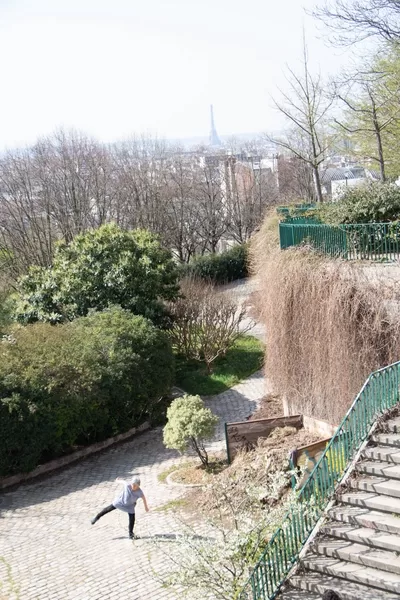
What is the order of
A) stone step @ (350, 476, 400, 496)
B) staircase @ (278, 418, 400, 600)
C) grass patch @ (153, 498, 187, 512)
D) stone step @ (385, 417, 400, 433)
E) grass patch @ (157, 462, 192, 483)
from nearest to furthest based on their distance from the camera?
staircase @ (278, 418, 400, 600) → stone step @ (350, 476, 400, 496) → stone step @ (385, 417, 400, 433) → grass patch @ (153, 498, 187, 512) → grass patch @ (157, 462, 192, 483)

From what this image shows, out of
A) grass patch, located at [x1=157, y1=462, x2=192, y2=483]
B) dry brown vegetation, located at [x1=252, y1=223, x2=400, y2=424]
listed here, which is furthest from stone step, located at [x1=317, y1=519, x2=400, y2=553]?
grass patch, located at [x1=157, y1=462, x2=192, y2=483]

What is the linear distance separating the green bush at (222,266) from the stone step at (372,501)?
2662cm

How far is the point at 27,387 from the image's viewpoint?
53.1ft

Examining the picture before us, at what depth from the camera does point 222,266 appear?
124 ft

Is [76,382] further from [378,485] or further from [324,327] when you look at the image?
[378,485]

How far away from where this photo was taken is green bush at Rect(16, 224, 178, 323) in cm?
2169

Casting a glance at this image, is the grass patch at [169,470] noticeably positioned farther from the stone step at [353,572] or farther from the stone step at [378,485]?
the stone step at [353,572]

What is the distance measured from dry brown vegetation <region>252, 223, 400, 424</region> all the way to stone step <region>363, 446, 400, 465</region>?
3.50 m

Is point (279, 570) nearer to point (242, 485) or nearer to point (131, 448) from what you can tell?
point (242, 485)

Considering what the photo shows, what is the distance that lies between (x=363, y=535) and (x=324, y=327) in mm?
5805

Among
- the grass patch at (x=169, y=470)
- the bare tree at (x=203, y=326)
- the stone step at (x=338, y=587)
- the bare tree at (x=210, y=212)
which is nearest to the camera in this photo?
the stone step at (x=338, y=587)

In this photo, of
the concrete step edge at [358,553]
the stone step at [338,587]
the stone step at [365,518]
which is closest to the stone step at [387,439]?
the stone step at [365,518]

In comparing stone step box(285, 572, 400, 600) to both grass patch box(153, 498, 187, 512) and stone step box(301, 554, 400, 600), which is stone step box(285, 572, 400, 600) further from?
grass patch box(153, 498, 187, 512)

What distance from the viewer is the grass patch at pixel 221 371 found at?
22.1 meters
